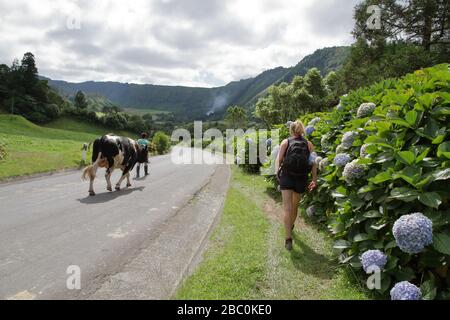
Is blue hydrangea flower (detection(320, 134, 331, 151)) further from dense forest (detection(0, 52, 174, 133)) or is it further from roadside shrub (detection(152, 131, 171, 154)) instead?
dense forest (detection(0, 52, 174, 133))

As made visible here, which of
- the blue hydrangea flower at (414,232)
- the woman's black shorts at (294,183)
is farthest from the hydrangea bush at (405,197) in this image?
the woman's black shorts at (294,183)

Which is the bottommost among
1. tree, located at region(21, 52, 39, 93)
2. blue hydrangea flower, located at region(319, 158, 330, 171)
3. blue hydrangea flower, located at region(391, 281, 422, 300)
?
blue hydrangea flower, located at region(391, 281, 422, 300)

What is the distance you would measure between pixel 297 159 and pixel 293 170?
0.76ft

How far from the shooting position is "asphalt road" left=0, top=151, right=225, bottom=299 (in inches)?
203

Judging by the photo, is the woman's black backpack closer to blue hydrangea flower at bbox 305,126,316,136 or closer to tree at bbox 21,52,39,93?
blue hydrangea flower at bbox 305,126,316,136

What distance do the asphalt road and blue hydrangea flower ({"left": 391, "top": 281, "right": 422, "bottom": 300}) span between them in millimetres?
3879

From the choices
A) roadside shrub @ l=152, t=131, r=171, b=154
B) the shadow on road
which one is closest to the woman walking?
the shadow on road

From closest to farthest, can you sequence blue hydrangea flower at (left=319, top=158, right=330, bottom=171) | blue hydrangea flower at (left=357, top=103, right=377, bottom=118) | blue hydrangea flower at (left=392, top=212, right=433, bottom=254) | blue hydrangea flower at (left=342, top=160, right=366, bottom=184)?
blue hydrangea flower at (left=392, top=212, right=433, bottom=254) → blue hydrangea flower at (left=342, top=160, right=366, bottom=184) → blue hydrangea flower at (left=357, top=103, right=377, bottom=118) → blue hydrangea flower at (left=319, top=158, right=330, bottom=171)

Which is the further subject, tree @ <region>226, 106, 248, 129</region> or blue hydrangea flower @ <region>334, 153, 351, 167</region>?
tree @ <region>226, 106, 248, 129</region>

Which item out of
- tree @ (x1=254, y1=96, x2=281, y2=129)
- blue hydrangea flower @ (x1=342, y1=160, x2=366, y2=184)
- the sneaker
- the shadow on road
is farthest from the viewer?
tree @ (x1=254, y1=96, x2=281, y2=129)

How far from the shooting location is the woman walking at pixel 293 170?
666cm

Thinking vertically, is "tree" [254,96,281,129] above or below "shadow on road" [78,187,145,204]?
above

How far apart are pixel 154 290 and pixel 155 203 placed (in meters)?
6.52
